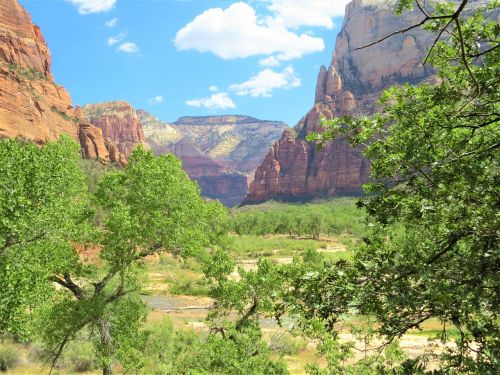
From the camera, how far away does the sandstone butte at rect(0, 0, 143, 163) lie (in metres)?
111

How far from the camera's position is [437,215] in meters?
4.25

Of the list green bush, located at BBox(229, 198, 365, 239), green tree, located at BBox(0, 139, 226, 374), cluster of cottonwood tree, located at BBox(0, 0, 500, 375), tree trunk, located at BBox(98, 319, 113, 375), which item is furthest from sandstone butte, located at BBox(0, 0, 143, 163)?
tree trunk, located at BBox(98, 319, 113, 375)

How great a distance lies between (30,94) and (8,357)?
391ft

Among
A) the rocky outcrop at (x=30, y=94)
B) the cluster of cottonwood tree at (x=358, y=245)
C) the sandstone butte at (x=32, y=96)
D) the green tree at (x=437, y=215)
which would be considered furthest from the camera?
the sandstone butte at (x=32, y=96)

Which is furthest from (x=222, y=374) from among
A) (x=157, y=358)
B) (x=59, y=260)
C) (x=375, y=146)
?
(x=157, y=358)

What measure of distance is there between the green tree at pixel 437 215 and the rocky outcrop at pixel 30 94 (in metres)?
114

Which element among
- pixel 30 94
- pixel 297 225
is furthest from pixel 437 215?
pixel 30 94

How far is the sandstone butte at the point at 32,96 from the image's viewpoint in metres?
111

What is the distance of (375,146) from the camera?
18.4 ft

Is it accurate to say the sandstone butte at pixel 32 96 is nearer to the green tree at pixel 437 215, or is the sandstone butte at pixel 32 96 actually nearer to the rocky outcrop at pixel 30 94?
the rocky outcrop at pixel 30 94

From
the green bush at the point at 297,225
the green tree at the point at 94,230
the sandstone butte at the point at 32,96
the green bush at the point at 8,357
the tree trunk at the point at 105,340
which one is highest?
the sandstone butte at the point at 32,96

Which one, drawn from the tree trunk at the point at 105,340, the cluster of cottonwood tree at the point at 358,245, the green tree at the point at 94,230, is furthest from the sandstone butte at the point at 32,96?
the tree trunk at the point at 105,340

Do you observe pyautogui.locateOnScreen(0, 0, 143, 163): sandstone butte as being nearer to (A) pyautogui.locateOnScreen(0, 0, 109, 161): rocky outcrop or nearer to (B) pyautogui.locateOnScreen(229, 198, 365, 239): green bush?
(A) pyautogui.locateOnScreen(0, 0, 109, 161): rocky outcrop

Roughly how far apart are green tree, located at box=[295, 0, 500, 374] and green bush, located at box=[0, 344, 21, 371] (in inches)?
863
